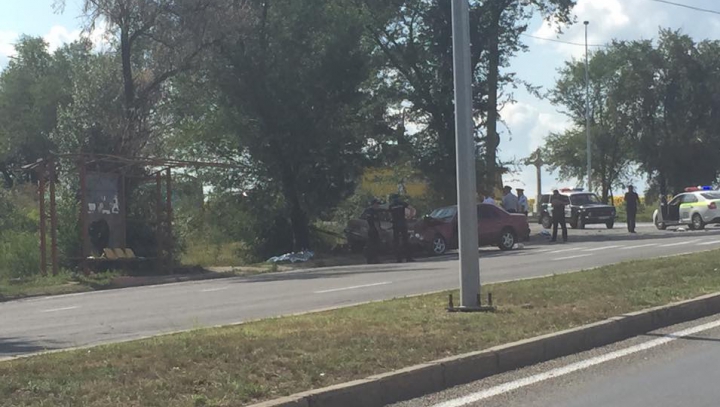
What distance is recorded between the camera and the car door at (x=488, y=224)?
97.2ft

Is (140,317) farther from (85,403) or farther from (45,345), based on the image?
(85,403)

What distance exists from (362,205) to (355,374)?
28.8 meters

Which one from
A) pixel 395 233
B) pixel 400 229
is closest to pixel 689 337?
pixel 400 229

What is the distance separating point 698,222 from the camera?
3881 cm

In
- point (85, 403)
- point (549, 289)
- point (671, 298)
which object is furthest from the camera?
point (549, 289)

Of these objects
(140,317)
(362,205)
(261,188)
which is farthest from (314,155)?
(140,317)

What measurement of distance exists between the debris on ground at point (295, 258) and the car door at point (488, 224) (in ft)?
17.6

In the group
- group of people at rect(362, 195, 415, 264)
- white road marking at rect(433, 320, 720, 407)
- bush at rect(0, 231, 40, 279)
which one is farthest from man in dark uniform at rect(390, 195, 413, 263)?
white road marking at rect(433, 320, 720, 407)

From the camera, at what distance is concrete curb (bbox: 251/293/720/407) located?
25.2ft

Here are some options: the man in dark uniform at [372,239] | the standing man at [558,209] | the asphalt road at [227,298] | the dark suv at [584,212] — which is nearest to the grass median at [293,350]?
the asphalt road at [227,298]

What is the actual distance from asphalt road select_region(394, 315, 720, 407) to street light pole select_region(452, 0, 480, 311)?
81.1 inches

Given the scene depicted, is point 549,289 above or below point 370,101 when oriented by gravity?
below

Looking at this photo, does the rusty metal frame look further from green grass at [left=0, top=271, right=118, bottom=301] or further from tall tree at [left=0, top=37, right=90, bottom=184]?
tall tree at [left=0, top=37, right=90, bottom=184]

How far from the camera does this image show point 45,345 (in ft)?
37.1
